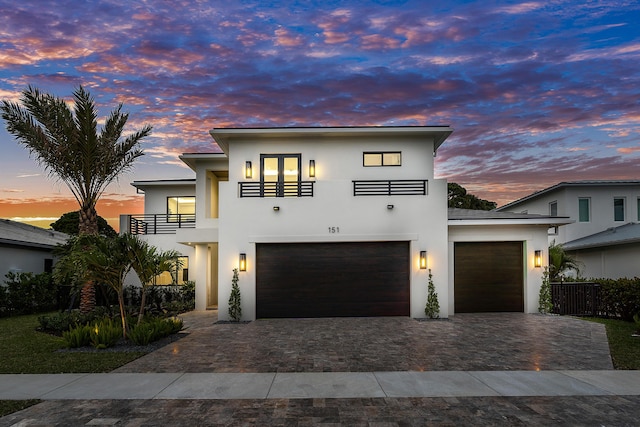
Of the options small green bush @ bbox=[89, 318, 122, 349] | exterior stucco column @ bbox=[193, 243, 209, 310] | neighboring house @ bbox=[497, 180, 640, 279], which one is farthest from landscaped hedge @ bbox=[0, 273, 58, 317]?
neighboring house @ bbox=[497, 180, 640, 279]

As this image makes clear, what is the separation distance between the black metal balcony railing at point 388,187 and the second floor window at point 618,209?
17006 mm

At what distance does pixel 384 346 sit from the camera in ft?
31.9

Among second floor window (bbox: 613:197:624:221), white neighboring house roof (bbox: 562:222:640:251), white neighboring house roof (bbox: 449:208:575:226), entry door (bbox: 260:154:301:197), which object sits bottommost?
white neighboring house roof (bbox: 562:222:640:251)

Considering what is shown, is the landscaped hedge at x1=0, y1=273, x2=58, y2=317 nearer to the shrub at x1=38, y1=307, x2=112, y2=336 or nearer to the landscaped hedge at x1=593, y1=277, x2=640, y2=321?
the shrub at x1=38, y1=307, x2=112, y2=336

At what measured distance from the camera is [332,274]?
14.5 m

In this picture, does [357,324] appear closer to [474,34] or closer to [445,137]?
[445,137]

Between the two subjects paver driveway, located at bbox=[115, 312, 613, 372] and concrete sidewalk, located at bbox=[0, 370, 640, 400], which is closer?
concrete sidewalk, located at bbox=[0, 370, 640, 400]

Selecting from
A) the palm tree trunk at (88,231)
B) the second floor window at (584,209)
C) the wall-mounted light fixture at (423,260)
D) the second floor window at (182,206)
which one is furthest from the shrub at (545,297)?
A: the second floor window at (182,206)

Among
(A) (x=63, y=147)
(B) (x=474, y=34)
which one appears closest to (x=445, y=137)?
(B) (x=474, y=34)

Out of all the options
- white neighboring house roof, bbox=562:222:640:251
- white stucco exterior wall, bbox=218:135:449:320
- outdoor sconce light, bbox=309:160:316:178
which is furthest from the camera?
white neighboring house roof, bbox=562:222:640:251

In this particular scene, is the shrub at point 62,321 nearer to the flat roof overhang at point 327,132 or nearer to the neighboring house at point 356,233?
the neighboring house at point 356,233

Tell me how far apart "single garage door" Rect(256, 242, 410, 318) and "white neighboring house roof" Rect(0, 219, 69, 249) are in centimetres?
1203

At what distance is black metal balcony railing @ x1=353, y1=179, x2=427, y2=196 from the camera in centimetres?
1496

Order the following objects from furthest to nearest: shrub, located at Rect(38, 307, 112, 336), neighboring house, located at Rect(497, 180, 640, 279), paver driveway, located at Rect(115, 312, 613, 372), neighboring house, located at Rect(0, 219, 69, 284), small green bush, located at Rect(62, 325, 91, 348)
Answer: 1. neighboring house, located at Rect(497, 180, 640, 279)
2. neighboring house, located at Rect(0, 219, 69, 284)
3. shrub, located at Rect(38, 307, 112, 336)
4. small green bush, located at Rect(62, 325, 91, 348)
5. paver driveway, located at Rect(115, 312, 613, 372)
